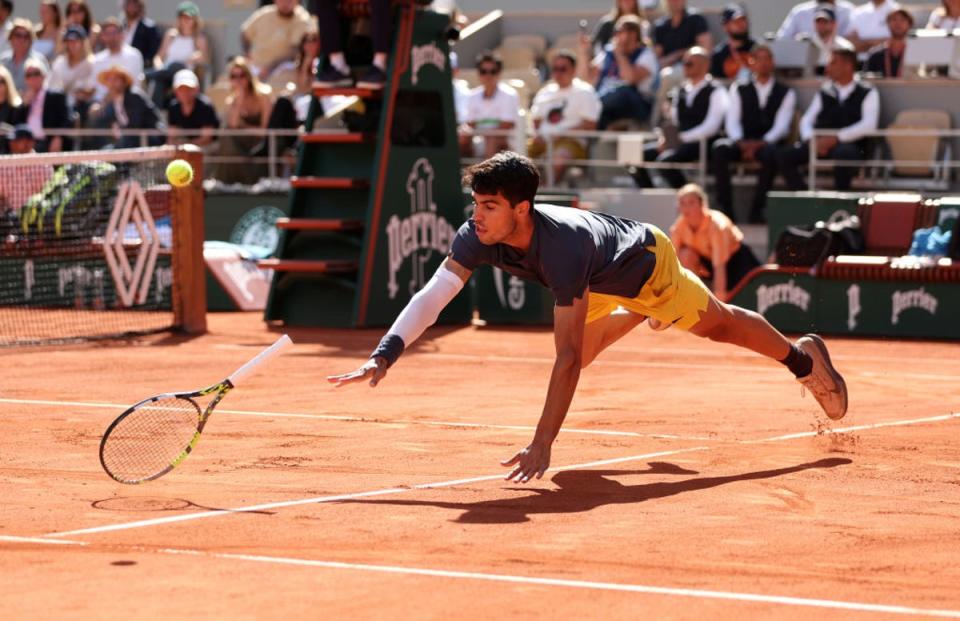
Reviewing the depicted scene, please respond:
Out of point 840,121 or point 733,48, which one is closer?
point 840,121

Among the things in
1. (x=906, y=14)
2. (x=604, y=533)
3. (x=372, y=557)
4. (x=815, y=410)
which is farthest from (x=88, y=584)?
(x=906, y=14)

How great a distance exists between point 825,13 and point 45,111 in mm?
9050

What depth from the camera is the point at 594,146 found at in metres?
18.2

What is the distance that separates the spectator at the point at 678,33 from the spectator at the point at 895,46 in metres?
2.35

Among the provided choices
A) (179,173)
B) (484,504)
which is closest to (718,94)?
(179,173)

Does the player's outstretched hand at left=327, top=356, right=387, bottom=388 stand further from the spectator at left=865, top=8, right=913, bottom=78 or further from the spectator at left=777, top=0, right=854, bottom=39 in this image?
the spectator at left=777, top=0, right=854, bottom=39

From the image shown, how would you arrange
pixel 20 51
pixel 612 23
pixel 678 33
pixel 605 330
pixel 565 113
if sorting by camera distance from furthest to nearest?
1. pixel 20 51
2. pixel 612 23
3. pixel 678 33
4. pixel 565 113
5. pixel 605 330

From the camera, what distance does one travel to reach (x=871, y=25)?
1783 cm

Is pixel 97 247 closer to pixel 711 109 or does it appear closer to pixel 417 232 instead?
pixel 417 232

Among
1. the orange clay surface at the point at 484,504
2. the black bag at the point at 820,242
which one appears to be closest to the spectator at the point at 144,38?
the black bag at the point at 820,242

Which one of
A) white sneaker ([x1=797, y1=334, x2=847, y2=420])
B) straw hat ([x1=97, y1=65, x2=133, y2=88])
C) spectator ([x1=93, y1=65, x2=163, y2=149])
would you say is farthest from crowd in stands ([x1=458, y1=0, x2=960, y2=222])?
white sneaker ([x1=797, y1=334, x2=847, y2=420])

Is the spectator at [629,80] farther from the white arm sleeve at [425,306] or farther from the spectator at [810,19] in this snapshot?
the white arm sleeve at [425,306]

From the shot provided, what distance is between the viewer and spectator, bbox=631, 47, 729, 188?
54.6 ft

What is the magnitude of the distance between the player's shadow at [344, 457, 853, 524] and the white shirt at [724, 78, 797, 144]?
9334 millimetres
